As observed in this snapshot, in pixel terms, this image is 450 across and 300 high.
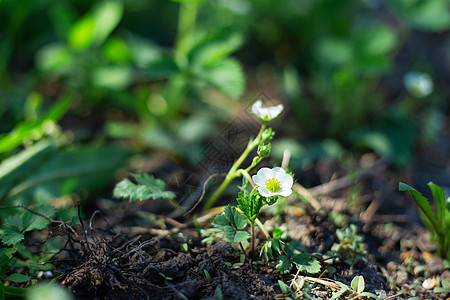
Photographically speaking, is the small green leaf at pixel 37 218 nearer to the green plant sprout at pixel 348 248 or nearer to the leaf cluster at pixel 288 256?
the leaf cluster at pixel 288 256

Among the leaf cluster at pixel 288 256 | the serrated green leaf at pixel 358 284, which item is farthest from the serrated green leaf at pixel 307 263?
the serrated green leaf at pixel 358 284

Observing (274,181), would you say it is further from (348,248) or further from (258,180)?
(348,248)

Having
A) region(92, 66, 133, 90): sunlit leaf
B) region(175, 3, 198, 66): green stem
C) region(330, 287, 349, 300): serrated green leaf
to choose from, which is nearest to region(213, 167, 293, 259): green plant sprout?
A: region(330, 287, 349, 300): serrated green leaf

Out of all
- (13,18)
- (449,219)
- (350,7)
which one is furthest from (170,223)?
(350,7)

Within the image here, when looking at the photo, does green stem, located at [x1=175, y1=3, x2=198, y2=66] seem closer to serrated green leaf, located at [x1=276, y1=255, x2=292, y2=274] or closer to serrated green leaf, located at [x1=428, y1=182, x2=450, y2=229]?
serrated green leaf, located at [x1=276, y1=255, x2=292, y2=274]

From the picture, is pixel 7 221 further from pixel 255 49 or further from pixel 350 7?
pixel 350 7
